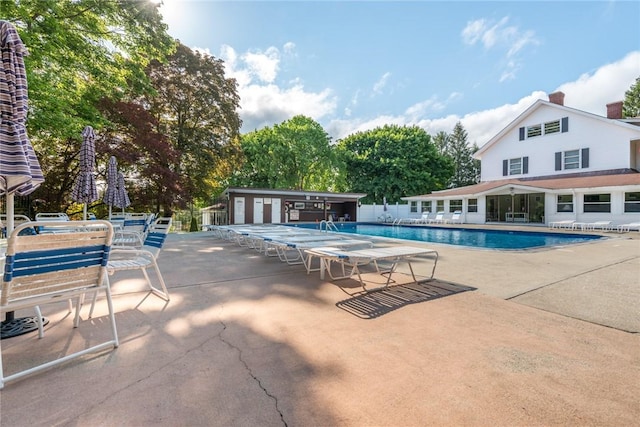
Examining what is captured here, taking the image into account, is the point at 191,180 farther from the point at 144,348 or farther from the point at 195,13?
the point at 144,348

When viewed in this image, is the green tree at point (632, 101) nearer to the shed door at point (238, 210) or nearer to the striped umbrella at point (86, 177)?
the shed door at point (238, 210)

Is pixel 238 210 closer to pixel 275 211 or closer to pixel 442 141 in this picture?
pixel 275 211

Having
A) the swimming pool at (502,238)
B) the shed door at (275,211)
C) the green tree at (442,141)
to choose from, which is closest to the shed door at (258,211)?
the shed door at (275,211)

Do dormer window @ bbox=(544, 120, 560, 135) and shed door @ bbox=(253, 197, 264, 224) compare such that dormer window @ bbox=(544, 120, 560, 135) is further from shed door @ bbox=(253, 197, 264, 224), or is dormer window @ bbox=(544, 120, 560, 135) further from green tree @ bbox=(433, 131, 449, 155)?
green tree @ bbox=(433, 131, 449, 155)

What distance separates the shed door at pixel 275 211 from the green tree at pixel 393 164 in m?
11.6

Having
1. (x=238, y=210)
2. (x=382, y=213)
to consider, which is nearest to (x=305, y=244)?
(x=238, y=210)

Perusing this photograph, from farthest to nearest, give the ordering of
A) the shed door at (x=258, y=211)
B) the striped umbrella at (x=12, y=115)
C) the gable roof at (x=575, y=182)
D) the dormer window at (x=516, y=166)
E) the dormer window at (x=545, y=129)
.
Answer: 1. the shed door at (x=258, y=211)
2. the dormer window at (x=516, y=166)
3. the dormer window at (x=545, y=129)
4. the gable roof at (x=575, y=182)
5. the striped umbrella at (x=12, y=115)

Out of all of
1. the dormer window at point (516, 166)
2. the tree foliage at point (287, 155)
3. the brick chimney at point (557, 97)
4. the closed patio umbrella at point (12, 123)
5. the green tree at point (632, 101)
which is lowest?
the closed patio umbrella at point (12, 123)

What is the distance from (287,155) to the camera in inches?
1124

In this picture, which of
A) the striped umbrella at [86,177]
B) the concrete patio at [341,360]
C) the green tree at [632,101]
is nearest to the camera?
the concrete patio at [341,360]

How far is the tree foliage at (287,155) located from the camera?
28266 mm

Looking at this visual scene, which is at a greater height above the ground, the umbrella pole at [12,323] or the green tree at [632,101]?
the green tree at [632,101]

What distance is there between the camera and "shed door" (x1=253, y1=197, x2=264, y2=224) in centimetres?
2114

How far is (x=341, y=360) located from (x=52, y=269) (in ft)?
7.24
